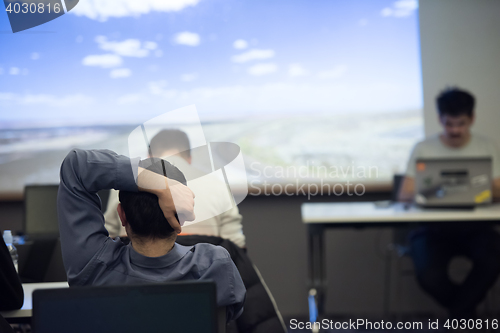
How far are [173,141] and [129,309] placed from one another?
0.61 meters

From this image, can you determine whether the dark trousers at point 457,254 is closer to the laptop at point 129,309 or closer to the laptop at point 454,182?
the laptop at point 454,182

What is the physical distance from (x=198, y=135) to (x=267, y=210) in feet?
5.79

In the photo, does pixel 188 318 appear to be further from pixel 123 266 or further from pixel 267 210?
pixel 267 210

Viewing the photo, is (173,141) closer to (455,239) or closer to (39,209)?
(39,209)

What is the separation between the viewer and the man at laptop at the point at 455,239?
2334 millimetres

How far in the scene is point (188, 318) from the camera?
687 millimetres

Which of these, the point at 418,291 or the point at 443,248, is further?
the point at 418,291

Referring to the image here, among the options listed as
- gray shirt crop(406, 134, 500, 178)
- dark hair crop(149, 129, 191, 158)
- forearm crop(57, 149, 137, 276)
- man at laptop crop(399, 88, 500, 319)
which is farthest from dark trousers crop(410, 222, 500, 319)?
forearm crop(57, 149, 137, 276)

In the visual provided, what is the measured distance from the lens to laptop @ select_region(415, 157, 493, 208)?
225cm

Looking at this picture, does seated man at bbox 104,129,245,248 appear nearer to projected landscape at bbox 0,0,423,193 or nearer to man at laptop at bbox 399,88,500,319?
projected landscape at bbox 0,0,423,193

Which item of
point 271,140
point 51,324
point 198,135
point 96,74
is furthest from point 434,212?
point 51,324

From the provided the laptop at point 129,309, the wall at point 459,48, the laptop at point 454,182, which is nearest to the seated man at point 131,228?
the laptop at point 129,309

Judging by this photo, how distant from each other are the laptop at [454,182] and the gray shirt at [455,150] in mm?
291

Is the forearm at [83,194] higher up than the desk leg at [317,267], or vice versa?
the forearm at [83,194]
